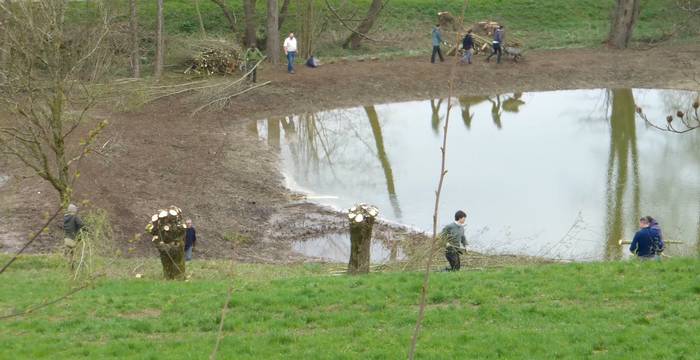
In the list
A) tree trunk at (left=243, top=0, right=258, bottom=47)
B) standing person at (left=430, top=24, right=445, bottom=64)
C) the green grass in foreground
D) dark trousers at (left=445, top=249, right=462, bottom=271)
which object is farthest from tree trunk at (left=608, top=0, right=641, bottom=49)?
dark trousers at (left=445, top=249, right=462, bottom=271)

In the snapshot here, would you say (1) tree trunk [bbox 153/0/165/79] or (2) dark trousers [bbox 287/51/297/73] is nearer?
(1) tree trunk [bbox 153/0/165/79]

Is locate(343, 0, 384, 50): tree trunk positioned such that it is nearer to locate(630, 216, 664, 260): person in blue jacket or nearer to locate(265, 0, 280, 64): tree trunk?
locate(265, 0, 280, 64): tree trunk

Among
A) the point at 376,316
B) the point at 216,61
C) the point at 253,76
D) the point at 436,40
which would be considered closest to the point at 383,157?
the point at 253,76

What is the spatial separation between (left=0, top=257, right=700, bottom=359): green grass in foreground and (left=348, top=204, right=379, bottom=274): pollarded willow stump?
956 millimetres

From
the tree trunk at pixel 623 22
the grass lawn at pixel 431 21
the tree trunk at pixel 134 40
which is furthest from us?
the grass lawn at pixel 431 21

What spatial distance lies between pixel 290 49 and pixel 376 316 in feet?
72.2

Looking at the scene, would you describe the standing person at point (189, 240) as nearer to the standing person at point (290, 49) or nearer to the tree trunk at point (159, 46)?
the tree trunk at point (159, 46)

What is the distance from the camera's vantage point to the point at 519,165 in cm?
2361

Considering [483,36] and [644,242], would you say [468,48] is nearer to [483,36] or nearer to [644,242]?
[483,36]

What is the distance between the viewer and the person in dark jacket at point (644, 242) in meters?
14.5

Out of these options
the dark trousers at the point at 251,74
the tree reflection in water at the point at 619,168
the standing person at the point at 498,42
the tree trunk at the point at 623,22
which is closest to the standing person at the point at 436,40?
the standing person at the point at 498,42

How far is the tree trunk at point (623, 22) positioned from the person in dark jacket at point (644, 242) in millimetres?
25053

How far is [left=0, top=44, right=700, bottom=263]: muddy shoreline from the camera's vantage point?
18688 millimetres

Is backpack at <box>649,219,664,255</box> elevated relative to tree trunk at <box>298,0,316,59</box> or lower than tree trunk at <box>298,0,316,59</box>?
lower
